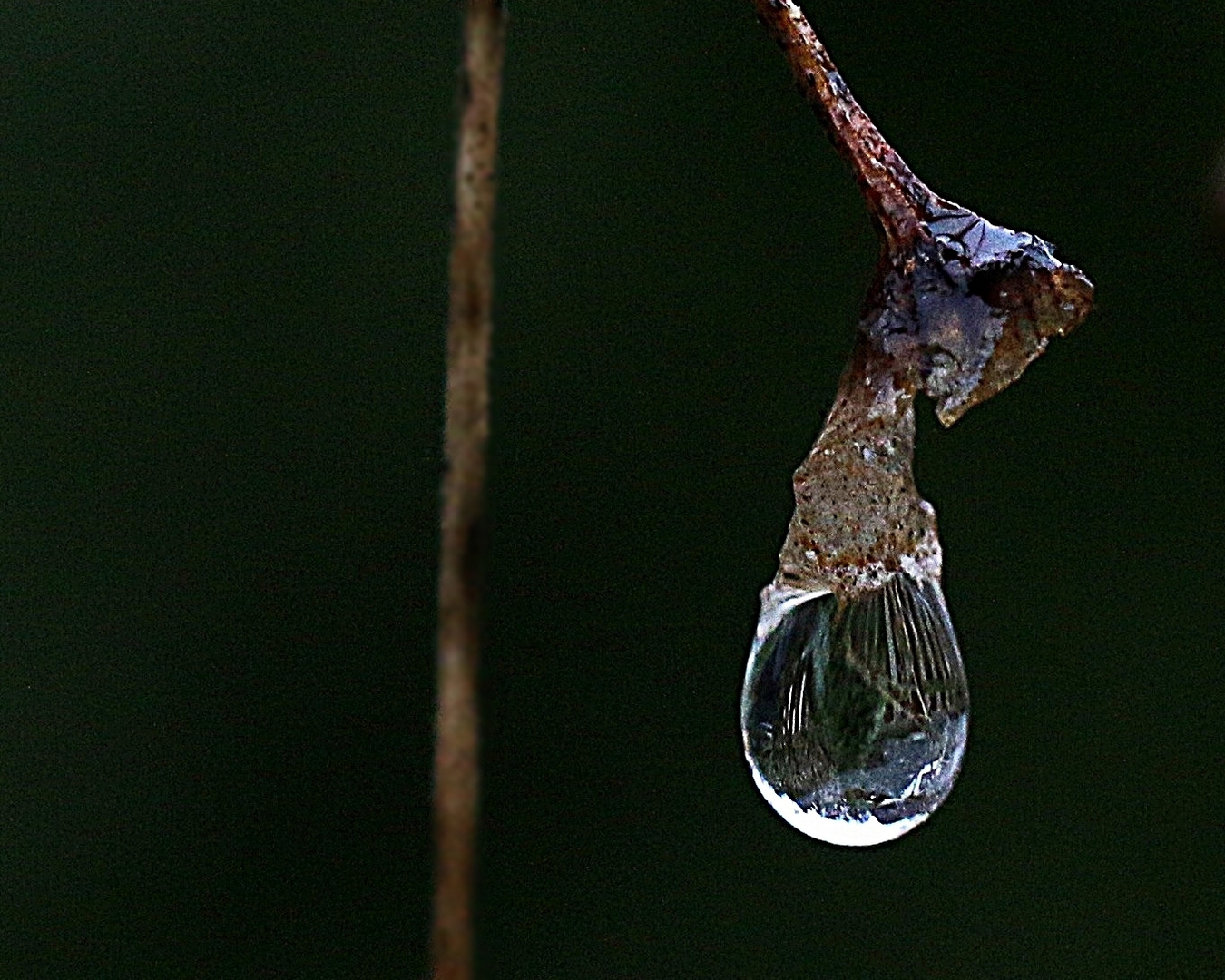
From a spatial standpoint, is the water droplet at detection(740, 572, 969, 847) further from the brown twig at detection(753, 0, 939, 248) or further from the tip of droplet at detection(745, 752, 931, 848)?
the brown twig at detection(753, 0, 939, 248)

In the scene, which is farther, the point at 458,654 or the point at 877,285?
the point at 877,285

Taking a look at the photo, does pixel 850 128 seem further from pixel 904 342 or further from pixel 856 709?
pixel 856 709

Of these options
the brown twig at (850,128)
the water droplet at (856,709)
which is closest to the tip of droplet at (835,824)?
the water droplet at (856,709)

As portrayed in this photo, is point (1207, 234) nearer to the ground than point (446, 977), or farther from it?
farther from it

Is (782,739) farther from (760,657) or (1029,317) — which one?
(1029,317)

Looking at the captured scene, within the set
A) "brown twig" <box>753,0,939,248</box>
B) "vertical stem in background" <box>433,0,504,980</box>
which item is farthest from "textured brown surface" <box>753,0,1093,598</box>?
"vertical stem in background" <box>433,0,504,980</box>

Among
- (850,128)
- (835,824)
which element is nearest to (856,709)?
(835,824)

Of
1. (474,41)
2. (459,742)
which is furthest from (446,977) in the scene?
(474,41)
